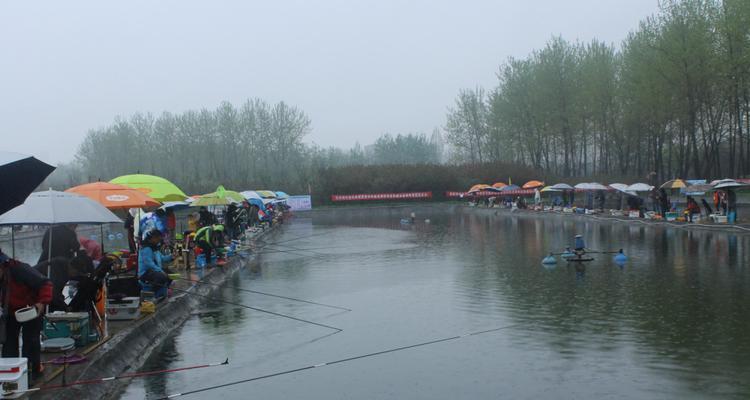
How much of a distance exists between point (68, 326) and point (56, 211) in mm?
1794


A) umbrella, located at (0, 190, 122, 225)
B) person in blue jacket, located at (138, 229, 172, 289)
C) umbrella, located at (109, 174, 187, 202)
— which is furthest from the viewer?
umbrella, located at (109, 174, 187, 202)

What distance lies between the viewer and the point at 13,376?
6.33 metres

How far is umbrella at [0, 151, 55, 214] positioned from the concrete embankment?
6.77ft

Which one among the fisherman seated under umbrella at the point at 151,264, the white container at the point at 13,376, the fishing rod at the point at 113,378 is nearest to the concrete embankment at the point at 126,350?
the fishing rod at the point at 113,378

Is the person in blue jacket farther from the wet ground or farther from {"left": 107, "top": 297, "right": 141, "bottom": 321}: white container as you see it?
{"left": 107, "top": 297, "right": 141, "bottom": 321}: white container

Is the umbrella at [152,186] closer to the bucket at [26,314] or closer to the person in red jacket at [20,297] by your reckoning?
the person in red jacket at [20,297]

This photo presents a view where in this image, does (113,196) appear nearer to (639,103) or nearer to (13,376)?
(13,376)

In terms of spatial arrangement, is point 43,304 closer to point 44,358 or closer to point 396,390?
point 44,358

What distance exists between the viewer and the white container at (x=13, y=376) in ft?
20.8

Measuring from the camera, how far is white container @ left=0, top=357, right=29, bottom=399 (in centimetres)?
634

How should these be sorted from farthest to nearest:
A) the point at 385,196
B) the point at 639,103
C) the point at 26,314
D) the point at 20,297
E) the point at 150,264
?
the point at 385,196, the point at 639,103, the point at 150,264, the point at 20,297, the point at 26,314

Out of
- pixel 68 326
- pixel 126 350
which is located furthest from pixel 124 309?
pixel 68 326

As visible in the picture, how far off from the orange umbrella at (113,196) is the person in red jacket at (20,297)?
580 centimetres

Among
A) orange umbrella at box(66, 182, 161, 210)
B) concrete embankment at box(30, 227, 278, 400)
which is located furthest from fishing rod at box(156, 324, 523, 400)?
orange umbrella at box(66, 182, 161, 210)
